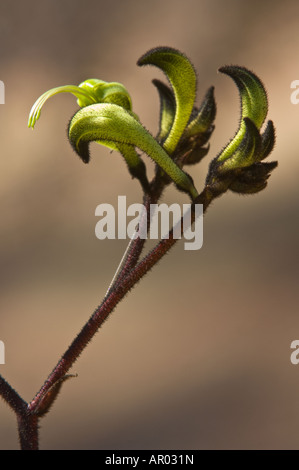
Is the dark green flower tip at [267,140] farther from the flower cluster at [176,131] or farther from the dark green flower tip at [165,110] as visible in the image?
the dark green flower tip at [165,110]

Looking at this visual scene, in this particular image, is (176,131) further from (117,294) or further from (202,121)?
(117,294)

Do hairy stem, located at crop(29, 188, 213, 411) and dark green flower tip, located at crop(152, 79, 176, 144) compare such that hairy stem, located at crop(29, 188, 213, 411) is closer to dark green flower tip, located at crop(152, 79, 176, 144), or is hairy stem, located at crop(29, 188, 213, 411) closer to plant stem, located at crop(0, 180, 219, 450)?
plant stem, located at crop(0, 180, 219, 450)

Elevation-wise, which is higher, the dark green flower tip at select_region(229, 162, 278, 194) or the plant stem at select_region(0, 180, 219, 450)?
the dark green flower tip at select_region(229, 162, 278, 194)

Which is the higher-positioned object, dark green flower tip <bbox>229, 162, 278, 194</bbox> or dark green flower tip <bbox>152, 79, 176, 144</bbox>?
dark green flower tip <bbox>152, 79, 176, 144</bbox>

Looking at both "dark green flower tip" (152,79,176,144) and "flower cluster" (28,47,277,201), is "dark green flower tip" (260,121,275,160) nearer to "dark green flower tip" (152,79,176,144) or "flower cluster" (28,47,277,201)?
"flower cluster" (28,47,277,201)

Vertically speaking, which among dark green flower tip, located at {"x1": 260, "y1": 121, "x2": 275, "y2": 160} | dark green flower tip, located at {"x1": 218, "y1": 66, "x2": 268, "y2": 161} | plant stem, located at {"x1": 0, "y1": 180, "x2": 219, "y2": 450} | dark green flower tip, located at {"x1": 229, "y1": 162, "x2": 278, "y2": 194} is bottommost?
plant stem, located at {"x1": 0, "y1": 180, "x2": 219, "y2": 450}

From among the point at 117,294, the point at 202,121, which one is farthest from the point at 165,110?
the point at 117,294

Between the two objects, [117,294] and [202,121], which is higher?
[202,121]

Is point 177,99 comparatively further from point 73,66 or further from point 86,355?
point 73,66

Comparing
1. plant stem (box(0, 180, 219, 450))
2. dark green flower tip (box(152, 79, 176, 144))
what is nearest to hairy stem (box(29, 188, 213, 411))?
plant stem (box(0, 180, 219, 450))
